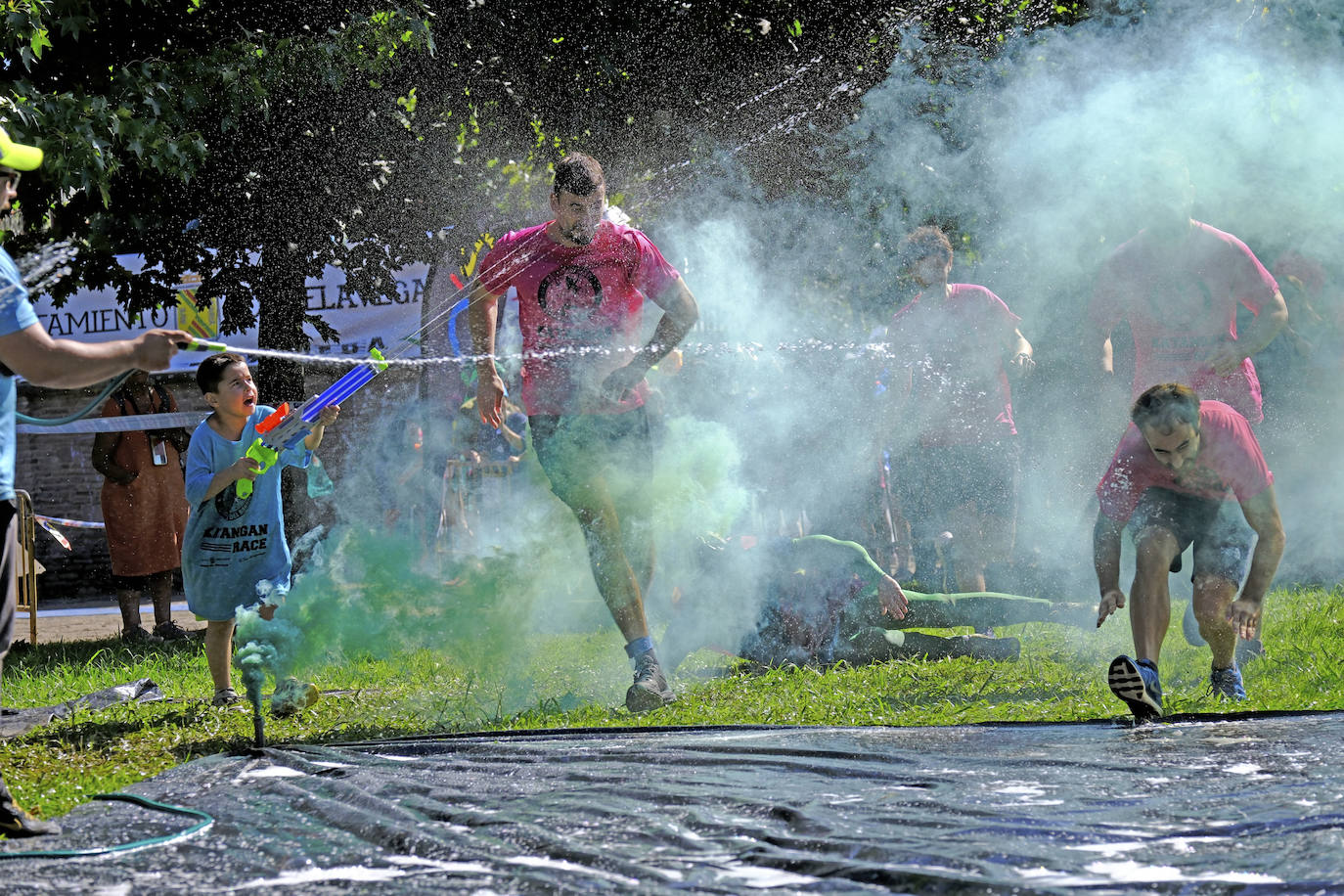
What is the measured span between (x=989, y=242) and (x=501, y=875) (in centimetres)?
604

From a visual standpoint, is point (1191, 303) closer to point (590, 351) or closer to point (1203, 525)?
point (1203, 525)

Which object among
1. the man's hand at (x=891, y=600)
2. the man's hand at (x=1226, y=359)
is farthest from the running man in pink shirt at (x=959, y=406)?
the man's hand at (x=1226, y=359)

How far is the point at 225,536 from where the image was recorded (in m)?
4.63

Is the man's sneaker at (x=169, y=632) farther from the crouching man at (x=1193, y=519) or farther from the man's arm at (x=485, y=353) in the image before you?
the crouching man at (x=1193, y=519)

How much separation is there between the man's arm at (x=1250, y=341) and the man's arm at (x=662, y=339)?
79.0 inches

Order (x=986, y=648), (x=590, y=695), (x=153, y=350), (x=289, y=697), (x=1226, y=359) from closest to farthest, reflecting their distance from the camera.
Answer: (x=153, y=350), (x=289, y=697), (x=590, y=695), (x=1226, y=359), (x=986, y=648)

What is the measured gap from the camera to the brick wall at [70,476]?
41.4ft

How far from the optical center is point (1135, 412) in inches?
165

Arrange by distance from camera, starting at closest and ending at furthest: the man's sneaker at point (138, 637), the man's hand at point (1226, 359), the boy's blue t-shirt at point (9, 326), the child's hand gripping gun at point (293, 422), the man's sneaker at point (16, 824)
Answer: the man's sneaker at point (16, 824), the boy's blue t-shirt at point (9, 326), the child's hand gripping gun at point (293, 422), the man's hand at point (1226, 359), the man's sneaker at point (138, 637)

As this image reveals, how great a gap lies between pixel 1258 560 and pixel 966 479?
2.06m

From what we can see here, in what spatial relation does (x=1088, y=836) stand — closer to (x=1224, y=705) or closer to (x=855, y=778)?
(x=855, y=778)

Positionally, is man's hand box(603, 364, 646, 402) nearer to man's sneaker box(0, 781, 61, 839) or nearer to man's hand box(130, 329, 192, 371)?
man's hand box(130, 329, 192, 371)

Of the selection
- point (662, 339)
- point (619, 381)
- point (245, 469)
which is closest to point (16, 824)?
point (245, 469)

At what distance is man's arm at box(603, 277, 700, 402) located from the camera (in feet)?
15.0
